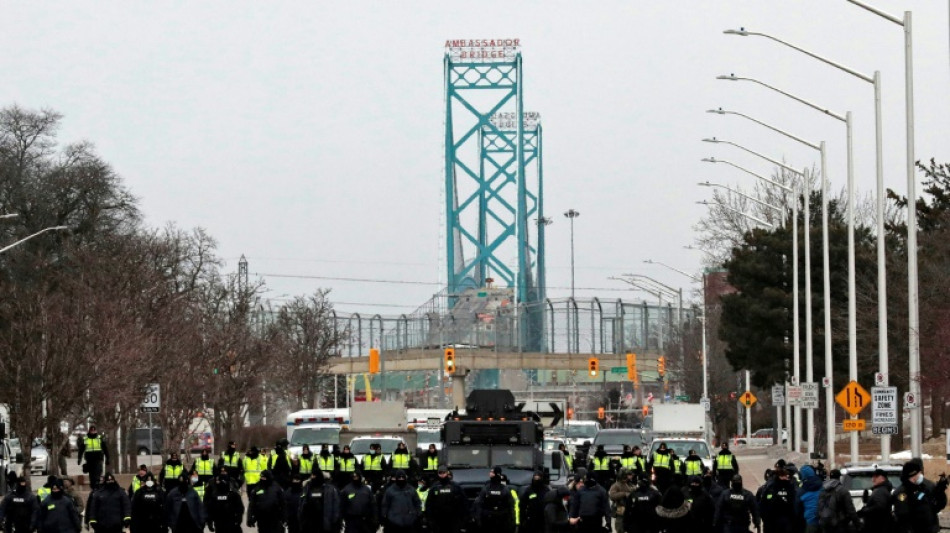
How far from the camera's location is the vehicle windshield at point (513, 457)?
31891mm

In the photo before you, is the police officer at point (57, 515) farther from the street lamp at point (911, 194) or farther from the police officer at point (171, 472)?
the street lamp at point (911, 194)

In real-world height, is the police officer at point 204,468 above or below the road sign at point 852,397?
below

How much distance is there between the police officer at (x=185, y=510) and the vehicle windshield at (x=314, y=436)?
2036 cm

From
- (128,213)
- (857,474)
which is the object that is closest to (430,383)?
(128,213)

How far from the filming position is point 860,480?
2606 centimetres

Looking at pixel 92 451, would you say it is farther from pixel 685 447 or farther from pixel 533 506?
pixel 533 506

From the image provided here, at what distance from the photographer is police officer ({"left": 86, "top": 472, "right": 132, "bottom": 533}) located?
25484 millimetres

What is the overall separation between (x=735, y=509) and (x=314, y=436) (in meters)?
23.5

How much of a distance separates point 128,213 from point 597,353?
3208cm

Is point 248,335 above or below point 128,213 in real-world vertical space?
below

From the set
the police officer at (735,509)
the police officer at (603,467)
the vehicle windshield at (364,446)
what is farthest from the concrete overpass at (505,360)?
the police officer at (735,509)

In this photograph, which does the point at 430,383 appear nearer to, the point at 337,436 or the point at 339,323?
the point at 339,323

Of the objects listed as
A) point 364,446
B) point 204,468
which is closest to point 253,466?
point 204,468

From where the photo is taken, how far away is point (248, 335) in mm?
66938
